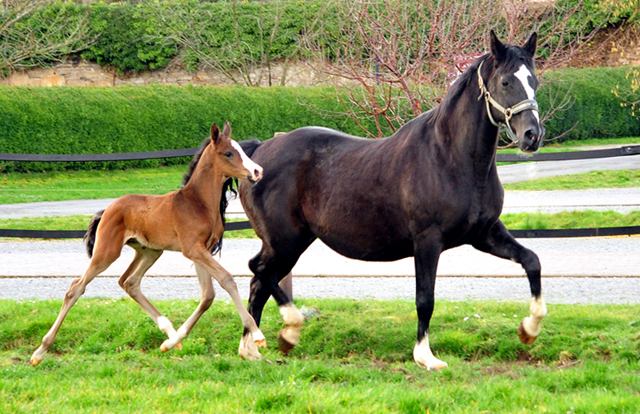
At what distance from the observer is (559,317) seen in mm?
6016

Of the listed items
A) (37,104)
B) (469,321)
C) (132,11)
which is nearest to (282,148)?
(469,321)

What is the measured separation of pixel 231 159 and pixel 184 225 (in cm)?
56

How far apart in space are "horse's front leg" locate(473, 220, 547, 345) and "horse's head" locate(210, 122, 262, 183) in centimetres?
162

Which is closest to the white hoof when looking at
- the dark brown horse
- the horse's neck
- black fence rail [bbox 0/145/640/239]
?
the dark brown horse

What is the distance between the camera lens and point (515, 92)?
471 centimetres

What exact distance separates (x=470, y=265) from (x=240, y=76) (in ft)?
64.8

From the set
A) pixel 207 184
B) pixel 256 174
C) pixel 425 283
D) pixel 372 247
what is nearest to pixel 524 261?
pixel 425 283

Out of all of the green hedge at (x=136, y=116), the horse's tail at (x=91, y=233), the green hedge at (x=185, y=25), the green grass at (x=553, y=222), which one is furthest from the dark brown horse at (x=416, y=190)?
the green hedge at (x=185, y=25)

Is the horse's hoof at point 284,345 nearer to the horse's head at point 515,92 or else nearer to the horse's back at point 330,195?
the horse's back at point 330,195

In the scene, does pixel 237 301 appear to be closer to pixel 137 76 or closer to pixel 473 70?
pixel 473 70

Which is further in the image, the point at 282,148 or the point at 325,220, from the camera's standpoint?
the point at 282,148

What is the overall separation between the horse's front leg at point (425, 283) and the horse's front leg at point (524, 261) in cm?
41

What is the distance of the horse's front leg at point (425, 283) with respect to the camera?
195 inches

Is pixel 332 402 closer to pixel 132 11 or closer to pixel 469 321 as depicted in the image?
pixel 469 321
